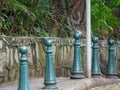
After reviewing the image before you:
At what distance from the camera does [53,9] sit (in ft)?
36.2

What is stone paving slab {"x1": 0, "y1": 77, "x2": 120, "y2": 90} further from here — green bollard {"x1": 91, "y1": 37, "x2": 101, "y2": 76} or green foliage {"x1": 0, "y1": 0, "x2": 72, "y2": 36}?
green foliage {"x1": 0, "y1": 0, "x2": 72, "y2": 36}

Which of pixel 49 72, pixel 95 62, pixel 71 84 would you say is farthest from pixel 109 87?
pixel 49 72

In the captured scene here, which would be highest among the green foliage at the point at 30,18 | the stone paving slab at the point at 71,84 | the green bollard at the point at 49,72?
the green foliage at the point at 30,18

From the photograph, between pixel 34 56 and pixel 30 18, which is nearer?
pixel 34 56

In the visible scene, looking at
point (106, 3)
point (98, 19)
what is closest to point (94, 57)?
point (98, 19)

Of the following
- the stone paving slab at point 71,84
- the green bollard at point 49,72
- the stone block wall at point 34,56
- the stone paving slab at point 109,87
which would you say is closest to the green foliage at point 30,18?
the stone block wall at point 34,56

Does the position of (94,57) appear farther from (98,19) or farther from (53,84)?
(98,19)

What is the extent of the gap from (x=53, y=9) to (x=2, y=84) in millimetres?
4072

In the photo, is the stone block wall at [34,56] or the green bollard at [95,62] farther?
the green bollard at [95,62]

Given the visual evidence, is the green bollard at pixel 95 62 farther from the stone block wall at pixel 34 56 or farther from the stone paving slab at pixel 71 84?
the stone block wall at pixel 34 56

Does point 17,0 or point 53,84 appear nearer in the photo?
point 53,84

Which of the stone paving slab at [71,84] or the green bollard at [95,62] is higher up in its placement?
the green bollard at [95,62]

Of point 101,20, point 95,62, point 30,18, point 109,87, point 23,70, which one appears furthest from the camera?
point 101,20

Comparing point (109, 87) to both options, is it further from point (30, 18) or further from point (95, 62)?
point (30, 18)
